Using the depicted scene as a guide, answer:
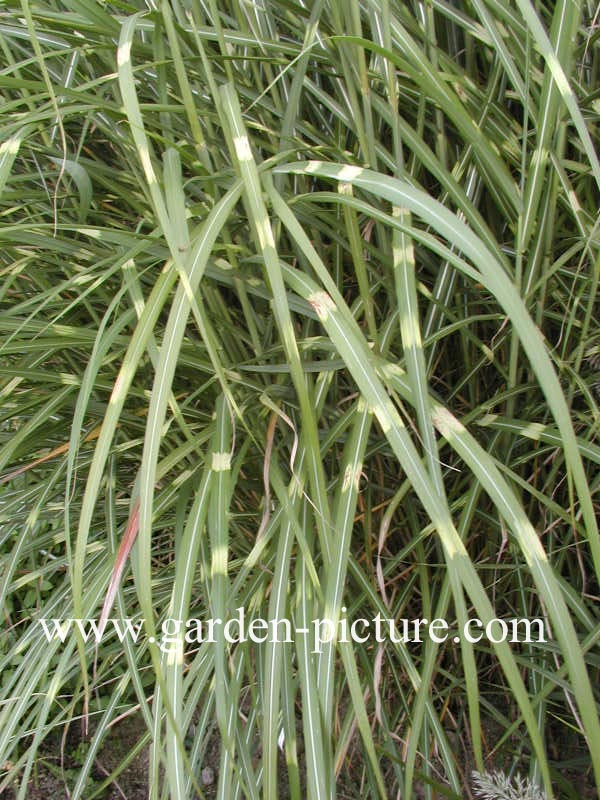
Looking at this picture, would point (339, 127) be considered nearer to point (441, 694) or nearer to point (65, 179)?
point (65, 179)

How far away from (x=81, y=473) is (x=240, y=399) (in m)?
0.30

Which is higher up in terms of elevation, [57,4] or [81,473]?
[57,4]

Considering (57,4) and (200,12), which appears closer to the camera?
(200,12)

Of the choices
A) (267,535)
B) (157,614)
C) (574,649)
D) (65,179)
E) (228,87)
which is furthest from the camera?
(157,614)

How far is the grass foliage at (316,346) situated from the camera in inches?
18.2

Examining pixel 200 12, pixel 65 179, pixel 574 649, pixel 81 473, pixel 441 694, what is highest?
pixel 200 12

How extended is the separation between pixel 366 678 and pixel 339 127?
0.60 m

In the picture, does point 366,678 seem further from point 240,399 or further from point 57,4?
point 57,4

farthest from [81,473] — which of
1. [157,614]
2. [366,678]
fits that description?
[366,678]

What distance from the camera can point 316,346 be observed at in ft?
2.09

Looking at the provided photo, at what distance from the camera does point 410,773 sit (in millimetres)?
593

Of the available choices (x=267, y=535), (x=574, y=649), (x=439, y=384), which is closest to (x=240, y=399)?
(x=267, y=535)

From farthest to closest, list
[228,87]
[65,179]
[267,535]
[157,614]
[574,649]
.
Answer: [157,614], [65,179], [267,535], [228,87], [574,649]

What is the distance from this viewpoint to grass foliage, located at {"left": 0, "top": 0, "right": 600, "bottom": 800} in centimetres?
46
